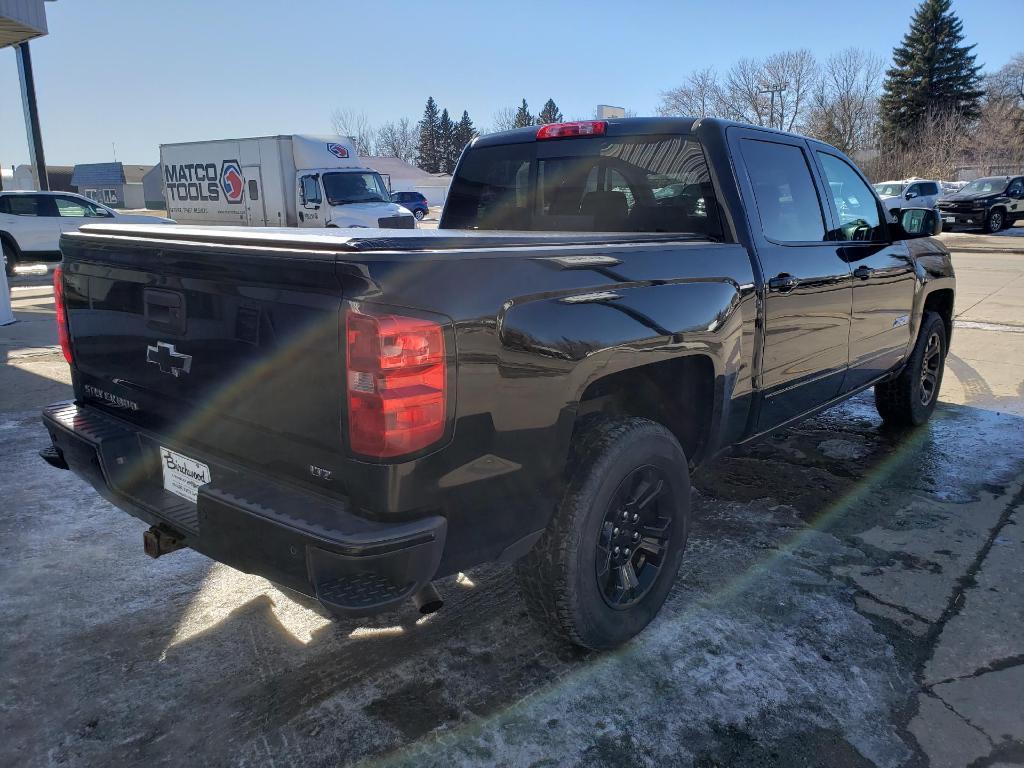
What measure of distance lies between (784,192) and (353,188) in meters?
16.5

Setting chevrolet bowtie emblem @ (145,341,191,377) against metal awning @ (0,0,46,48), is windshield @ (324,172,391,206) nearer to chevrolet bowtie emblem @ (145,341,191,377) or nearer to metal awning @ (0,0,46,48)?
metal awning @ (0,0,46,48)

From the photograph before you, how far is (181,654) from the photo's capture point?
267 centimetres

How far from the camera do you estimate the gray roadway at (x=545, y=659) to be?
2.24 meters

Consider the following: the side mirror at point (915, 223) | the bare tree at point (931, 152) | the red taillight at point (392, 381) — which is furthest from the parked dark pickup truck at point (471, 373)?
the bare tree at point (931, 152)

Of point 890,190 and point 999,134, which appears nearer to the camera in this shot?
point 890,190

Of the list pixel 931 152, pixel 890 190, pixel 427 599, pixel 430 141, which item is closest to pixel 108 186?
pixel 430 141

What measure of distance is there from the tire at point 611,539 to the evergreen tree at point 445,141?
99.8 meters

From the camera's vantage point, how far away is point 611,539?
8.69 ft

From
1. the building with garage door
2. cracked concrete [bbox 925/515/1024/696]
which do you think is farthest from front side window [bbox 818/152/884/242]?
the building with garage door

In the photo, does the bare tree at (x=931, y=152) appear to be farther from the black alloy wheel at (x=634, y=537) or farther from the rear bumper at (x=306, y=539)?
the rear bumper at (x=306, y=539)

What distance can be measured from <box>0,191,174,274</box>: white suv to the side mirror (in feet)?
46.7

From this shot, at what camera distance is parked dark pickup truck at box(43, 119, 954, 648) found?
1.91m

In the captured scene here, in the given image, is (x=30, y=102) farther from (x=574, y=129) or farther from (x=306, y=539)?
(x=306, y=539)

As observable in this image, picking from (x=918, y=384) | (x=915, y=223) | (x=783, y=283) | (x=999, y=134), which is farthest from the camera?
(x=999, y=134)
